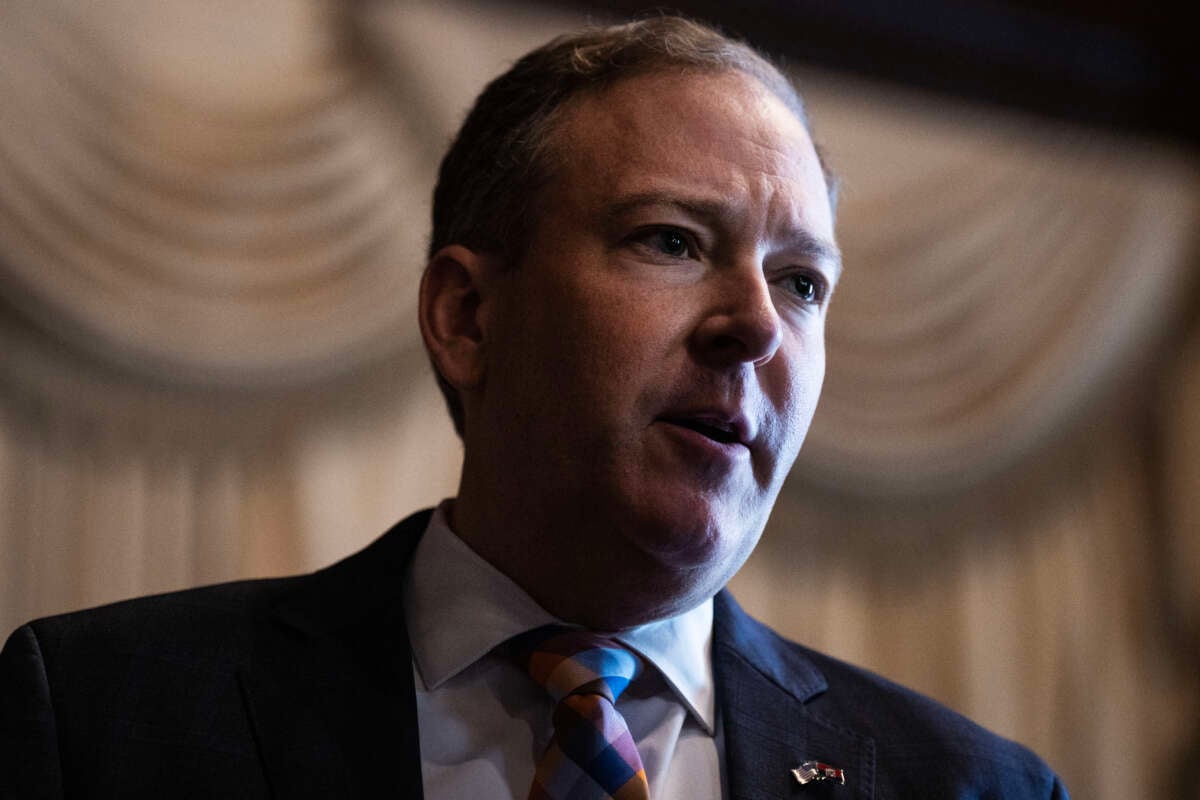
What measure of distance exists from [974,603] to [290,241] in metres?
2.06

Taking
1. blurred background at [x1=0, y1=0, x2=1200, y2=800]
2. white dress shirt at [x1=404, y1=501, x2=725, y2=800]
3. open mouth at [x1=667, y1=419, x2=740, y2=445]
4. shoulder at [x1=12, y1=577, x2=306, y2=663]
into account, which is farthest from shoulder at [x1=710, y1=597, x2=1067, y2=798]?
blurred background at [x1=0, y1=0, x2=1200, y2=800]

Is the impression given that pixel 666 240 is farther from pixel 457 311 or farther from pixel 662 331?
pixel 457 311

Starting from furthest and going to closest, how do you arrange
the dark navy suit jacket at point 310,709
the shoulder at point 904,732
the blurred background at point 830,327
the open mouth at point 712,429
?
the blurred background at point 830,327, the shoulder at point 904,732, the open mouth at point 712,429, the dark navy suit jacket at point 310,709

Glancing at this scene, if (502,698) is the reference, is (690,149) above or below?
above

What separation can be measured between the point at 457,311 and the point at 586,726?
59cm

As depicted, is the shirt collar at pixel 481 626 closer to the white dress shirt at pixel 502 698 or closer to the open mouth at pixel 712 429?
the white dress shirt at pixel 502 698

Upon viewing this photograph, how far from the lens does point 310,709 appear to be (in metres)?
1.45

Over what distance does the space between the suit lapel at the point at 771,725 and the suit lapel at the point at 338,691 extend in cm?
39

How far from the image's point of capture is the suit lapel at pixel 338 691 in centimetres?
139

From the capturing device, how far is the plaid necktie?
139 cm

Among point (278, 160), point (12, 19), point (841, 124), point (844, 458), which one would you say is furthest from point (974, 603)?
point (12, 19)

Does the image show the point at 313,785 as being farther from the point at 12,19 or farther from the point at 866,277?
the point at 866,277

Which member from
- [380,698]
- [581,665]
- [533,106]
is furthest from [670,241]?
[380,698]

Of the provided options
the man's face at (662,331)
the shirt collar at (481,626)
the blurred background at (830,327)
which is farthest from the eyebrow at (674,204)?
the blurred background at (830,327)
